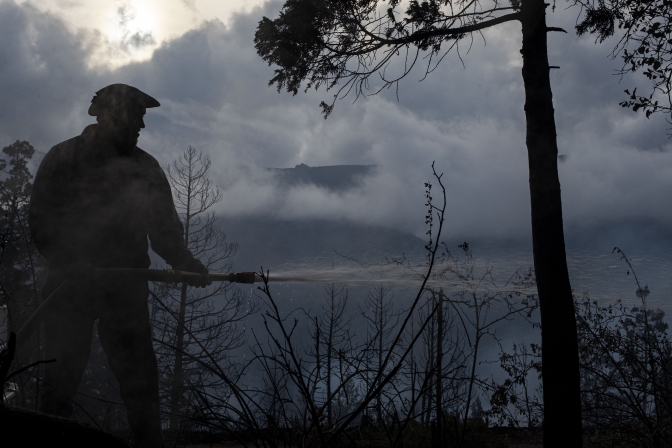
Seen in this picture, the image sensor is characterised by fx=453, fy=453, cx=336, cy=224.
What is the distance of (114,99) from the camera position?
314cm

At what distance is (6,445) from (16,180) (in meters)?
16.5

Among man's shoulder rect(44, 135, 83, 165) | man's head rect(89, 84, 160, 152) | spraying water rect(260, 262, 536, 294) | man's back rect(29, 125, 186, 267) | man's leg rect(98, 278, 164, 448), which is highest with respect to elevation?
man's head rect(89, 84, 160, 152)

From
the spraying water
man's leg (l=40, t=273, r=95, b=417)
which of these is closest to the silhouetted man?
man's leg (l=40, t=273, r=95, b=417)

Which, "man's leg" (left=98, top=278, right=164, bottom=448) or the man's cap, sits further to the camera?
the man's cap

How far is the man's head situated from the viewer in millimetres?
3137

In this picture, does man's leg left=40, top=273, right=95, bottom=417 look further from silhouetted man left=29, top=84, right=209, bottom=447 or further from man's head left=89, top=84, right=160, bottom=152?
man's head left=89, top=84, right=160, bottom=152

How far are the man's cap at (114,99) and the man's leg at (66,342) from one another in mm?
1182

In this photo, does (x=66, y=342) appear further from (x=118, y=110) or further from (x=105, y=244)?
(x=118, y=110)

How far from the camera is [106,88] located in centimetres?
318

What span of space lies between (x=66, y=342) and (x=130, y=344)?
1.23 ft

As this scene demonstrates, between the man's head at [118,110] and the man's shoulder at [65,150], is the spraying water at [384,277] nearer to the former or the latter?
the man's head at [118,110]

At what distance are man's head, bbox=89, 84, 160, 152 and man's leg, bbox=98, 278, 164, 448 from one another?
1016mm

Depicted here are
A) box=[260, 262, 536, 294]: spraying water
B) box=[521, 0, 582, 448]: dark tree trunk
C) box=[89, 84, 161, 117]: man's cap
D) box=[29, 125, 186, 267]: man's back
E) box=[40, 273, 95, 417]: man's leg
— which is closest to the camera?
box=[40, 273, 95, 417]: man's leg

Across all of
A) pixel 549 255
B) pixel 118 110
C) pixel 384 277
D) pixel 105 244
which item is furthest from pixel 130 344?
pixel 549 255
